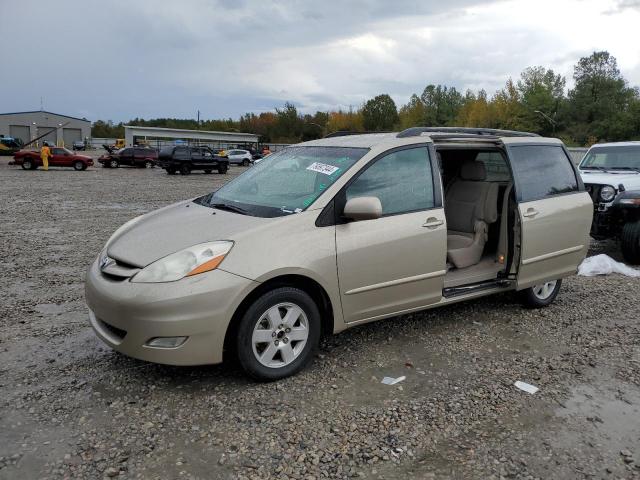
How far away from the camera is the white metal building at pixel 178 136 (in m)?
69.7

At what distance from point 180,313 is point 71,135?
316 ft

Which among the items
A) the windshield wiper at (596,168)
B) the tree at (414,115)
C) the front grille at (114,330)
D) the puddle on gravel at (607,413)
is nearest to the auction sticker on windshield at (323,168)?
the front grille at (114,330)

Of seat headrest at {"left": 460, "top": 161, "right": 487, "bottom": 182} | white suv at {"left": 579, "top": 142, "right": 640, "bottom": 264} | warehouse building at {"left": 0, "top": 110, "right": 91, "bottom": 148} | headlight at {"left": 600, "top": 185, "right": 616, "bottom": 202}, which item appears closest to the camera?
seat headrest at {"left": 460, "top": 161, "right": 487, "bottom": 182}

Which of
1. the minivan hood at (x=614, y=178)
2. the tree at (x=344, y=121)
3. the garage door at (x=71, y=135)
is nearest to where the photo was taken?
the minivan hood at (x=614, y=178)

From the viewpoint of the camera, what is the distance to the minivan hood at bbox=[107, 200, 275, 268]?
3.54 metres

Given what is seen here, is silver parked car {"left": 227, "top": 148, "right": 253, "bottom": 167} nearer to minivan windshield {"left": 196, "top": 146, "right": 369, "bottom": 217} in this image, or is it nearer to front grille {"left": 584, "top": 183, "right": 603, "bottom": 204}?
front grille {"left": 584, "top": 183, "right": 603, "bottom": 204}

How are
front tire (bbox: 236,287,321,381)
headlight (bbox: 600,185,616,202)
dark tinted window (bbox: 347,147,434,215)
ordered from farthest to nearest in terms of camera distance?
1. headlight (bbox: 600,185,616,202)
2. dark tinted window (bbox: 347,147,434,215)
3. front tire (bbox: 236,287,321,381)

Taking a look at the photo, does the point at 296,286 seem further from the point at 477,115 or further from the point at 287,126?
the point at 287,126

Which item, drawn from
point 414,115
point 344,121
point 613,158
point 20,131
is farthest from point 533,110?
point 20,131

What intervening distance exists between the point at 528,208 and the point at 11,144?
47.7m

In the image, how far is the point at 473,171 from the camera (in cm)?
566

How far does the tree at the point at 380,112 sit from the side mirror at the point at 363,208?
90.8 metres

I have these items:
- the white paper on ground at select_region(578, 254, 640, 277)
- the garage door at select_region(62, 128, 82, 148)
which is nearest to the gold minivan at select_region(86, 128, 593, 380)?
the white paper on ground at select_region(578, 254, 640, 277)

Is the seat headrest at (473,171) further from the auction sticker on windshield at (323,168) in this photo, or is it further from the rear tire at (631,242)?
the rear tire at (631,242)
